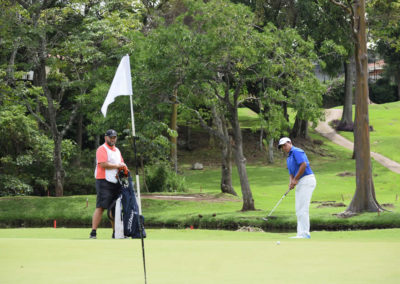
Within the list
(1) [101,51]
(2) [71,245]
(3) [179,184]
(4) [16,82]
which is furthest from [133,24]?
(2) [71,245]

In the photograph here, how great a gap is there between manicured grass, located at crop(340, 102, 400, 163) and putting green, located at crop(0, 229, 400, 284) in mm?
43742

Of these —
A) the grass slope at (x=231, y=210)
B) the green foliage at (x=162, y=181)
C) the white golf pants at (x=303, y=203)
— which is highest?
the white golf pants at (x=303, y=203)

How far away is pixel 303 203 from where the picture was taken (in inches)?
555

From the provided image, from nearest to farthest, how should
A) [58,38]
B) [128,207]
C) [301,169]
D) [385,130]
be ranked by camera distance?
[128,207]
[301,169]
[58,38]
[385,130]

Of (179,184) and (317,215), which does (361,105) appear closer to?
(317,215)

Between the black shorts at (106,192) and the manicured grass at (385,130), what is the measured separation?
132ft

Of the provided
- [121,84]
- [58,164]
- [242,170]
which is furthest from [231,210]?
[121,84]

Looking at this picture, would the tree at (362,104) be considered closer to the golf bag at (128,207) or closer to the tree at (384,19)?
the tree at (384,19)

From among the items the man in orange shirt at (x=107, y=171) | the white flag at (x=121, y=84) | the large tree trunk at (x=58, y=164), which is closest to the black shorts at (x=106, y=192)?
the man in orange shirt at (x=107, y=171)

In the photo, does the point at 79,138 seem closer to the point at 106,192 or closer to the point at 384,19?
the point at 384,19

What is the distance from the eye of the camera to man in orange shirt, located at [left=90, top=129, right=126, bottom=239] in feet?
42.5

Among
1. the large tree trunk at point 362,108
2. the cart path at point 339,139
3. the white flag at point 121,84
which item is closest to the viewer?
the white flag at point 121,84

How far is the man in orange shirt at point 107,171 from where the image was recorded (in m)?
13.0

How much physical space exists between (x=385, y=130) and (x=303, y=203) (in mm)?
57786
